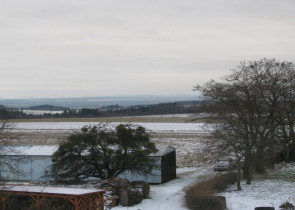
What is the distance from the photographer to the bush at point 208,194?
69.7 ft

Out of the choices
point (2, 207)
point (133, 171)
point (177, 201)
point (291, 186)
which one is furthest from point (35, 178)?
point (291, 186)

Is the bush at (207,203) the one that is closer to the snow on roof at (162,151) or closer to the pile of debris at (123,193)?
the pile of debris at (123,193)

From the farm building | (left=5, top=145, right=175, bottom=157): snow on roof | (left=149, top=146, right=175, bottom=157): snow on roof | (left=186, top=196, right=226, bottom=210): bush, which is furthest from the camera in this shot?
(left=5, top=145, right=175, bottom=157): snow on roof

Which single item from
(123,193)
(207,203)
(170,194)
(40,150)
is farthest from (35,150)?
(207,203)

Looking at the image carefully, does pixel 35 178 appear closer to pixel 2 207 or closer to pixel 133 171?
pixel 133 171

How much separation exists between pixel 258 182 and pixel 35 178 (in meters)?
17.4

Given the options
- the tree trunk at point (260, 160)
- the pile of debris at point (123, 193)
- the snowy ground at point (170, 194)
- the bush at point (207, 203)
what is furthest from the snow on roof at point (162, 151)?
the bush at point (207, 203)

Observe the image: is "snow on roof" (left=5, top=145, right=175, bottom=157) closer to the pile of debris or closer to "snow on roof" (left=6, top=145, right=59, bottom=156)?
"snow on roof" (left=6, top=145, right=59, bottom=156)

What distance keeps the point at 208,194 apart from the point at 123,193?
16.0 ft

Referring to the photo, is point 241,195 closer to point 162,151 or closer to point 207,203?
point 207,203

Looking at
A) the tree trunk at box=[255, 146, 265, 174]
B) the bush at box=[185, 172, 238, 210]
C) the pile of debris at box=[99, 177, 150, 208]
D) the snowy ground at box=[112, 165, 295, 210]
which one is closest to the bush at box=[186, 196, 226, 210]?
the bush at box=[185, 172, 238, 210]

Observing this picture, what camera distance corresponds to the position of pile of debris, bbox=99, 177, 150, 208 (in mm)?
24234

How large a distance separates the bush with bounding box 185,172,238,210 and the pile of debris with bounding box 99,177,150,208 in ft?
9.08

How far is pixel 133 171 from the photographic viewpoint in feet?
101
